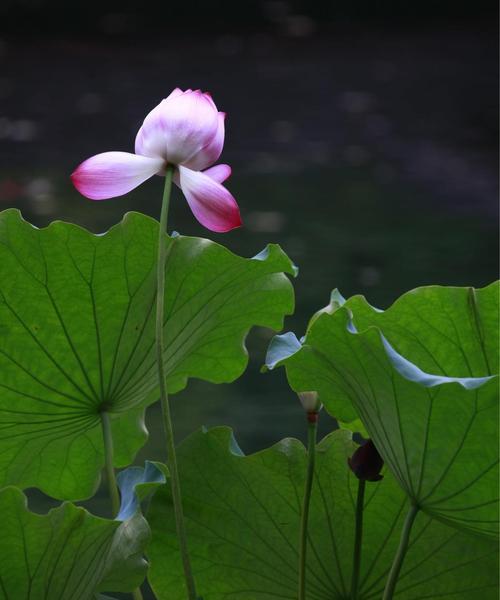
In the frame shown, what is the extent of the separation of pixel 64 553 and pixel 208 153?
0.22m

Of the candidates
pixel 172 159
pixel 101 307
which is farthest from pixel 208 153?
pixel 101 307

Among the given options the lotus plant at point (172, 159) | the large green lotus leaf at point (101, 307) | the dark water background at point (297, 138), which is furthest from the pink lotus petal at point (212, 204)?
the dark water background at point (297, 138)

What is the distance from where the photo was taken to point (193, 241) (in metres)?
0.73

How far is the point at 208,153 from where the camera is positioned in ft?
2.08

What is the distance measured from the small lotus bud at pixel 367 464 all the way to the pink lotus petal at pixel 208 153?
0.17 metres

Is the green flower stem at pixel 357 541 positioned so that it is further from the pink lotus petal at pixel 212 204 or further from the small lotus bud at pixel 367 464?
the pink lotus petal at pixel 212 204

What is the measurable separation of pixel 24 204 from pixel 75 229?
11.3 ft

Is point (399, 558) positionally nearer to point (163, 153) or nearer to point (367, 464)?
point (367, 464)

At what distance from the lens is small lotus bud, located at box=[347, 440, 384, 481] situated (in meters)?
0.65

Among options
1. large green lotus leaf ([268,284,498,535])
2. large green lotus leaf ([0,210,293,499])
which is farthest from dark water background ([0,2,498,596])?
large green lotus leaf ([268,284,498,535])

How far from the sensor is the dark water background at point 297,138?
3518 millimetres

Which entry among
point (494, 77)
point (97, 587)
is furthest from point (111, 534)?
point (494, 77)

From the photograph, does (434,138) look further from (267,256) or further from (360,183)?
(267,256)

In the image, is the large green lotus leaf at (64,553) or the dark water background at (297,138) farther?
the dark water background at (297,138)
